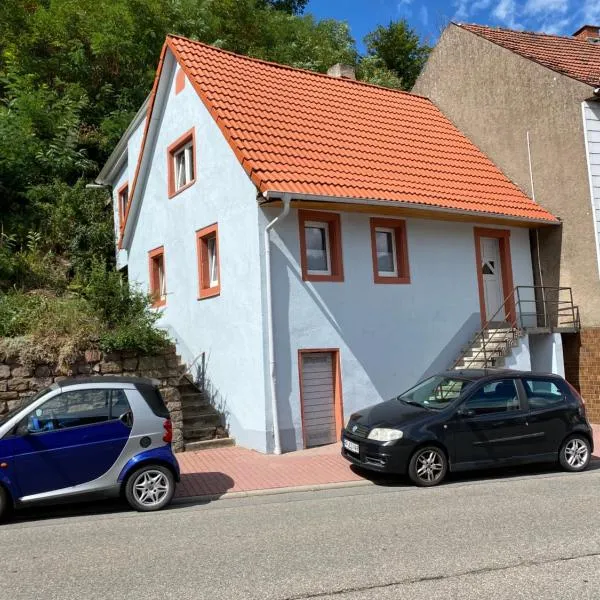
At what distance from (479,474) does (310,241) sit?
5.46 m

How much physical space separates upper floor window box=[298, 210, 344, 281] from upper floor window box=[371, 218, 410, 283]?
918 mm

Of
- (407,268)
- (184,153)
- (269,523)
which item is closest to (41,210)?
(184,153)

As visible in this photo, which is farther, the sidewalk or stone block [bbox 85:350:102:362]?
stone block [bbox 85:350:102:362]

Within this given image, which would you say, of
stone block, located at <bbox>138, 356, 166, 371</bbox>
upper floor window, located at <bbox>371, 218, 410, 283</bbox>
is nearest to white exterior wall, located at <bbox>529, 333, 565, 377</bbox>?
upper floor window, located at <bbox>371, 218, 410, 283</bbox>

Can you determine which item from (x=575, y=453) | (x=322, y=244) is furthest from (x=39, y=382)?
(x=575, y=453)

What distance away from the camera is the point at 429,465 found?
8898 mm

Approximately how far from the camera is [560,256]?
1523 centimetres

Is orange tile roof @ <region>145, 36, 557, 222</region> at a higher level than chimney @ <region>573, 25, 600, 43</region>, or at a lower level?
lower

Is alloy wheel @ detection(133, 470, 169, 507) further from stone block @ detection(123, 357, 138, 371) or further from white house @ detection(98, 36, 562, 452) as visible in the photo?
stone block @ detection(123, 357, 138, 371)

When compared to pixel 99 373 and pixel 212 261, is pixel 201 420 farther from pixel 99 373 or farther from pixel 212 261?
pixel 212 261

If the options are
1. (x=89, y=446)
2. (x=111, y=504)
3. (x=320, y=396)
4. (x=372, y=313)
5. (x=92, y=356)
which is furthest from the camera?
(x=372, y=313)

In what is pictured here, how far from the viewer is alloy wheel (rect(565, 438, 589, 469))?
979 centimetres

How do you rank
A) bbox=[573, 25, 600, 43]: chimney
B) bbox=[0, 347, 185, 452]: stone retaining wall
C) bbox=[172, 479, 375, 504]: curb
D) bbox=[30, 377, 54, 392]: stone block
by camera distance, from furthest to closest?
1. bbox=[573, 25, 600, 43]: chimney
2. bbox=[30, 377, 54, 392]: stone block
3. bbox=[0, 347, 185, 452]: stone retaining wall
4. bbox=[172, 479, 375, 504]: curb

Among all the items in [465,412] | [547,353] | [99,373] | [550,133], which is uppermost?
[550,133]
